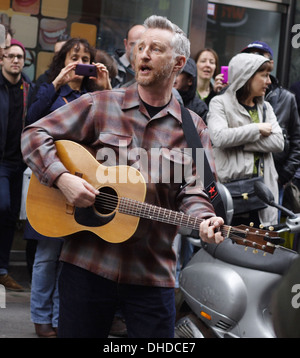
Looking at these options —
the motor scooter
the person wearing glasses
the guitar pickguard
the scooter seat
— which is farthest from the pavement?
the guitar pickguard

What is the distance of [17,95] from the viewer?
6.50m

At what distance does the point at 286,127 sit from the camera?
629 cm

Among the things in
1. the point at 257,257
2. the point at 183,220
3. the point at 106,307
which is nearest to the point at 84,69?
the point at 257,257

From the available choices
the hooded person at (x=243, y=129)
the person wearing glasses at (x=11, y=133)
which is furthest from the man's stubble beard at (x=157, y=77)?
the person wearing glasses at (x=11, y=133)

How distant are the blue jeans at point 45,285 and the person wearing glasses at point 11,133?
116cm

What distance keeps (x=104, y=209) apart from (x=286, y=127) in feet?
11.1

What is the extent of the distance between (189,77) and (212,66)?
1351mm

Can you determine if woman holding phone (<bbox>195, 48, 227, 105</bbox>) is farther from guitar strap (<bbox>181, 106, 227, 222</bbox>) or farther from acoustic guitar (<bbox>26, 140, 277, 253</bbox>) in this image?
acoustic guitar (<bbox>26, 140, 277, 253</bbox>)

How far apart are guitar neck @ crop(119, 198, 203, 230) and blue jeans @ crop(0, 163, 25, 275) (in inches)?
125

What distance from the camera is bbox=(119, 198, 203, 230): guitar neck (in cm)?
305

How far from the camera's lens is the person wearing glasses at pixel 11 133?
20.8 ft

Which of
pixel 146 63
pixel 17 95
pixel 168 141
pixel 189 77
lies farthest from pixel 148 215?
pixel 17 95

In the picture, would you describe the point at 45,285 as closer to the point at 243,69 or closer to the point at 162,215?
the point at 243,69

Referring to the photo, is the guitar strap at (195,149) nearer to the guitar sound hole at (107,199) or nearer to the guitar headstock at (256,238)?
the guitar headstock at (256,238)
